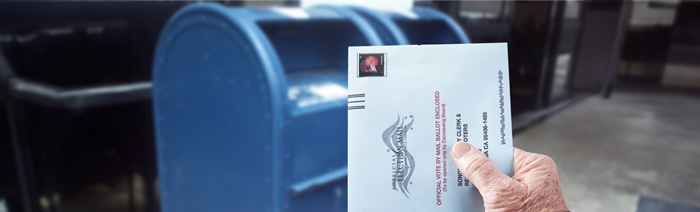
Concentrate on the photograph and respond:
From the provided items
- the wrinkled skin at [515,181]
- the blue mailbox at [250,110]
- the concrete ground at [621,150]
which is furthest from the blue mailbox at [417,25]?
the wrinkled skin at [515,181]

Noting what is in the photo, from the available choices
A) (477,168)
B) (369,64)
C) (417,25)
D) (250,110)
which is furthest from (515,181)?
(417,25)

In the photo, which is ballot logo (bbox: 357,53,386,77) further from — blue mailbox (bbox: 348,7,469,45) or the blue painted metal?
blue mailbox (bbox: 348,7,469,45)

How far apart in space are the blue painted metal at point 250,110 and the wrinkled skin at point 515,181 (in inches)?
31.9

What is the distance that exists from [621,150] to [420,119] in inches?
167

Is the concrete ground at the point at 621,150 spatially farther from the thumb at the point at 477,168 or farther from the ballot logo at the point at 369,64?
the ballot logo at the point at 369,64


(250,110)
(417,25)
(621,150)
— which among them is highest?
(417,25)

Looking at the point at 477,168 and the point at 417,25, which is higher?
the point at 417,25

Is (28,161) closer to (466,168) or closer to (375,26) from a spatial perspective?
(375,26)

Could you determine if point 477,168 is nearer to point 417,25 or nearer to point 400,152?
point 400,152

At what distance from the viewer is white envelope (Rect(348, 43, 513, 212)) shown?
74 centimetres

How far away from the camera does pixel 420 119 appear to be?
76cm

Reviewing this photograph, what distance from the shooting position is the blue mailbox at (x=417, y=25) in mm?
2029

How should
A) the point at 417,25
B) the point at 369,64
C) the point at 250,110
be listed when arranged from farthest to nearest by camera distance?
the point at 417,25 → the point at 250,110 → the point at 369,64

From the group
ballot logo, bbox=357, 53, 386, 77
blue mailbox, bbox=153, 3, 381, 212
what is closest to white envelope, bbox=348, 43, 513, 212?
ballot logo, bbox=357, 53, 386, 77
